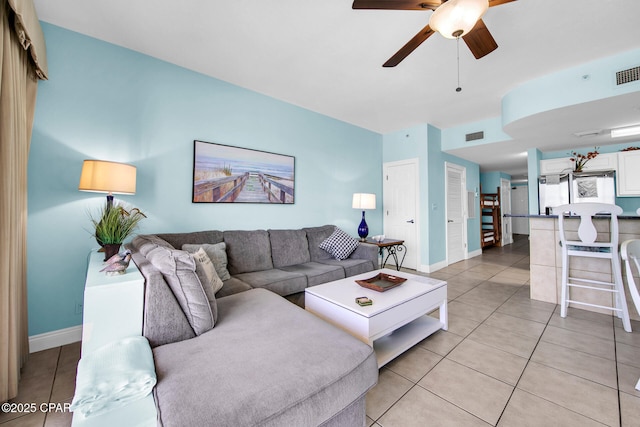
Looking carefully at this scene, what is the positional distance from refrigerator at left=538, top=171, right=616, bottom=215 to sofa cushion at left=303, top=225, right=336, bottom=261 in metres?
4.24

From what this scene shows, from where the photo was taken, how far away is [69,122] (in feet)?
7.10

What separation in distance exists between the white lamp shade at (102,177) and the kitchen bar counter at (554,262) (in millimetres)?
4189

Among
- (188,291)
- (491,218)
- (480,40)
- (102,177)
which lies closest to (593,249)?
(480,40)

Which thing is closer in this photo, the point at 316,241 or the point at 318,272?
the point at 318,272

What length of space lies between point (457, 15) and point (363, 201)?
2.78 metres

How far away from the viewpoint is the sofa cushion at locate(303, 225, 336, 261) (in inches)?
137

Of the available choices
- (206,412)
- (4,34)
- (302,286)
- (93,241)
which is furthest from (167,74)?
(206,412)

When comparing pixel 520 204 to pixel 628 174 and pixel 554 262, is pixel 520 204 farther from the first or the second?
pixel 554 262

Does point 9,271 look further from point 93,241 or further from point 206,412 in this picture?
point 206,412

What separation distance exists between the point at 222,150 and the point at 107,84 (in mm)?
1134

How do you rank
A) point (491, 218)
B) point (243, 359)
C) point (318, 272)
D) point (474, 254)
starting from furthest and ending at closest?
1. point (491, 218)
2. point (474, 254)
3. point (318, 272)
4. point (243, 359)

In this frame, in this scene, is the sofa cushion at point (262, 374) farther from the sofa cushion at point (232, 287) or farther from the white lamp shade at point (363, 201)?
the white lamp shade at point (363, 201)

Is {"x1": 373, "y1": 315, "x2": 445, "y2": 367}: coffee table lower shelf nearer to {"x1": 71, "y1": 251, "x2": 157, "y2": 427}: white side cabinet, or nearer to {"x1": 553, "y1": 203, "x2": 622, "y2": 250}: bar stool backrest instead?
{"x1": 71, "y1": 251, "x2": 157, "y2": 427}: white side cabinet

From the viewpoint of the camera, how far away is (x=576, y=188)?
4.72m
